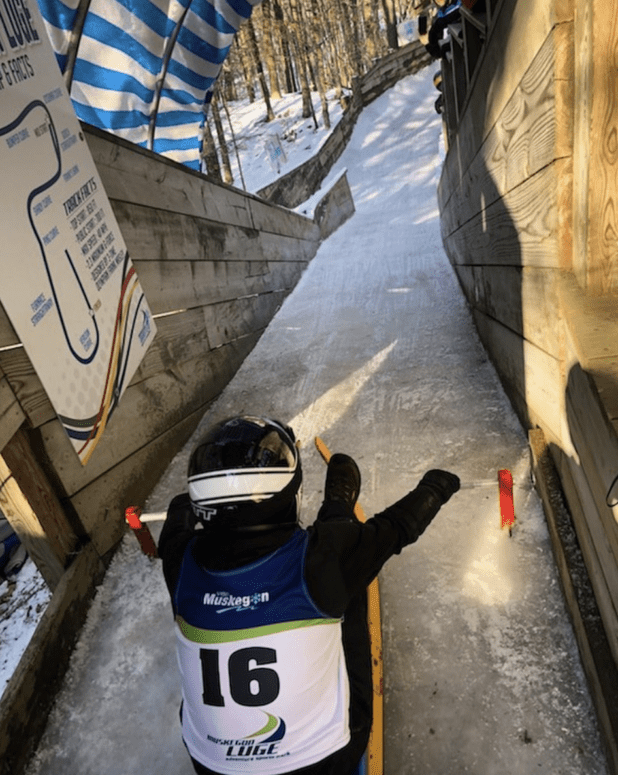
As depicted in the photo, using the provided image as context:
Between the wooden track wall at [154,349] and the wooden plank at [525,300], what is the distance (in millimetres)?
2497

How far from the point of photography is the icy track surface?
5.81 feet

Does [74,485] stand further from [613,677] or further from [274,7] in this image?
[274,7]

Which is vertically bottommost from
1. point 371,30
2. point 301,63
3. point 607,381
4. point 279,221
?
point 279,221

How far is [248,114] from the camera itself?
28.3 metres

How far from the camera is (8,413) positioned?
213 cm

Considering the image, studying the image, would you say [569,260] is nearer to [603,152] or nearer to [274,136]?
[603,152]

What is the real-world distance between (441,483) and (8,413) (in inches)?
76.6

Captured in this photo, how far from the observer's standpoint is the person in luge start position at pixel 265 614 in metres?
1.30

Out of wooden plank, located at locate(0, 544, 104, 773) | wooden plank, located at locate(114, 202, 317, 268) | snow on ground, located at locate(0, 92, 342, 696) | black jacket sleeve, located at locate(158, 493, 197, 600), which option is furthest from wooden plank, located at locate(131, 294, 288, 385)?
snow on ground, located at locate(0, 92, 342, 696)

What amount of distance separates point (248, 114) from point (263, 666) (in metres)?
32.3

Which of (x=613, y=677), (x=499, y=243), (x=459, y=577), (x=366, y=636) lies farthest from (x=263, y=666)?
(x=499, y=243)

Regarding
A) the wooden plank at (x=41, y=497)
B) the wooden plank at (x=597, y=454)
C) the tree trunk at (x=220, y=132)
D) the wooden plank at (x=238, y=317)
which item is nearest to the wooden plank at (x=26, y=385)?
the wooden plank at (x=41, y=497)

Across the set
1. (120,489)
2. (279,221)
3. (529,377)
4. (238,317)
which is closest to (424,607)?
(529,377)

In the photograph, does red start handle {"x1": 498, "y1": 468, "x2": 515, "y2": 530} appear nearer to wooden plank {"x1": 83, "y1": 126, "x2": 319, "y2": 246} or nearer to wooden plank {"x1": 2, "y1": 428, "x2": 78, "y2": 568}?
wooden plank {"x1": 2, "y1": 428, "x2": 78, "y2": 568}
